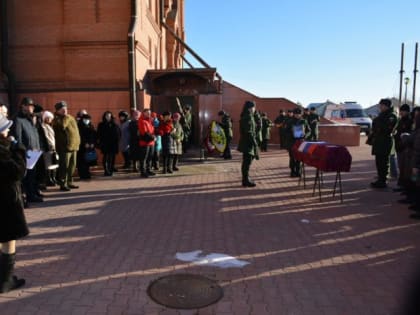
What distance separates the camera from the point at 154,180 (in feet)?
32.6

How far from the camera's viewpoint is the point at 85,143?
9.91 metres

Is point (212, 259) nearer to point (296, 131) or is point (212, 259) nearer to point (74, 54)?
point (296, 131)

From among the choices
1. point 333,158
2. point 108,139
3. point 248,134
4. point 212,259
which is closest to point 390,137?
point 333,158

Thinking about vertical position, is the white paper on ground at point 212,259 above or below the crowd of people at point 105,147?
below

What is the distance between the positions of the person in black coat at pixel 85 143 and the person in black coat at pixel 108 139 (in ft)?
1.33

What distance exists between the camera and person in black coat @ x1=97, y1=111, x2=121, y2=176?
10.6 m

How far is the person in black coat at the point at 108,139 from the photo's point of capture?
10562 millimetres

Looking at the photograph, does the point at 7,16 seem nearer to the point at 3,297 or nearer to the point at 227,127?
the point at 227,127

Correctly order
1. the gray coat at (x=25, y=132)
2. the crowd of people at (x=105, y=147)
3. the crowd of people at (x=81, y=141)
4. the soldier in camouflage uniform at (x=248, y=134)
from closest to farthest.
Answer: the crowd of people at (x=105, y=147) < the gray coat at (x=25, y=132) < the crowd of people at (x=81, y=141) < the soldier in camouflage uniform at (x=248, y=134)

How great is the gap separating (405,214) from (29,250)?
6130 millimetres

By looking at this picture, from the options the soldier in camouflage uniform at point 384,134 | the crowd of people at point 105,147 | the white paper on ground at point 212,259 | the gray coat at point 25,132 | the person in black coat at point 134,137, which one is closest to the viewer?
the crowd of people at point 105,147

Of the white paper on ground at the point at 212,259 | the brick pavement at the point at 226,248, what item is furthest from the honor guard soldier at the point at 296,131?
the white paper on ground at the point at 212,259

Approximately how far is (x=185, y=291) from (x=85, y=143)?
23.0ft

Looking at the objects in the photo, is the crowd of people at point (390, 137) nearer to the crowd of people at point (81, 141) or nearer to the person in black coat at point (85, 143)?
the crowd of people at point (81, 141)
